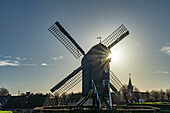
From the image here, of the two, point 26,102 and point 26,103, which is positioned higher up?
point 26,102

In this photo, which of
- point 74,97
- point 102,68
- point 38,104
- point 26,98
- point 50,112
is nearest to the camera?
point 50,112

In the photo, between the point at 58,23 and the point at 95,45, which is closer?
the point at 95,45

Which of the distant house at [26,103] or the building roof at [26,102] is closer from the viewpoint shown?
the distant house at [26,103]

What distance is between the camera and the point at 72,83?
19906 mm

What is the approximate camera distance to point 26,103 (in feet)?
161

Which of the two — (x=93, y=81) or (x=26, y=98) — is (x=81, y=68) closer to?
(x=93, y=81)

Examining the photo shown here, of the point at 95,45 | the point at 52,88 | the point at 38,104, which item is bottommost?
the point at 38,104

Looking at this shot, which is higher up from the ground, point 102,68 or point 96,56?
point 96,56

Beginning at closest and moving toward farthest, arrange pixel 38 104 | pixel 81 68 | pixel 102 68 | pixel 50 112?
pixel 50 112, pixel 102 68, pixel 81 68, pixel 38 104

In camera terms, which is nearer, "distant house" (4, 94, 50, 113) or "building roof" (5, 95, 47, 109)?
"distant house" (4, 94, 50, 113)

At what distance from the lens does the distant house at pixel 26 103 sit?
4762 cm

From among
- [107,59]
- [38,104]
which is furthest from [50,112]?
[38,104]

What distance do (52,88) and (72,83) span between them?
92.9 inches

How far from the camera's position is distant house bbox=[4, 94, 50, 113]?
156 ft
